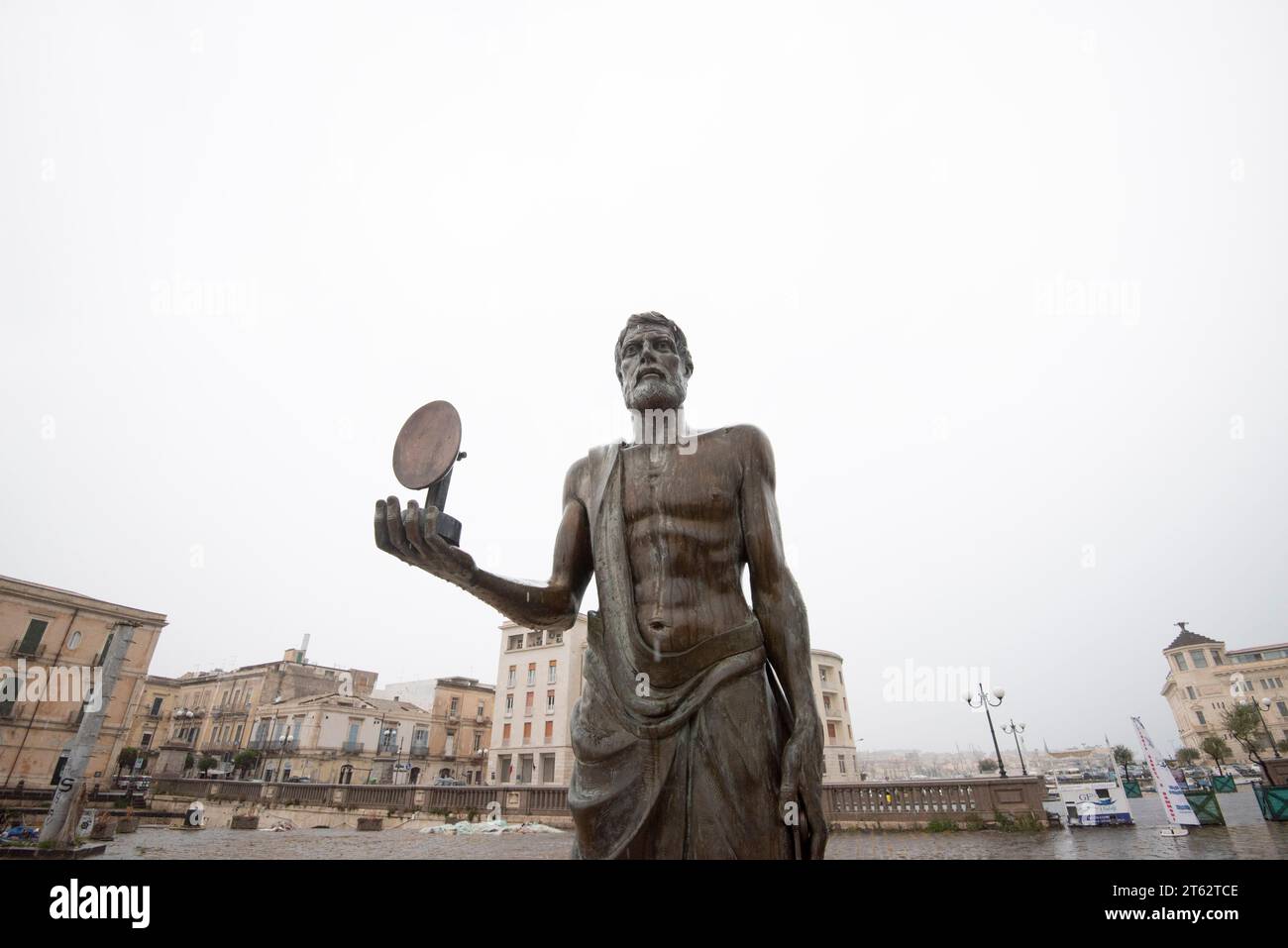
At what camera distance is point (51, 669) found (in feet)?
104

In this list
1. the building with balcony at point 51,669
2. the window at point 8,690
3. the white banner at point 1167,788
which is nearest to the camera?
the white banner at point 1167,788

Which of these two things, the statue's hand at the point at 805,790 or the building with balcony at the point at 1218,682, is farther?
the building with balcony at the point at 1218,682

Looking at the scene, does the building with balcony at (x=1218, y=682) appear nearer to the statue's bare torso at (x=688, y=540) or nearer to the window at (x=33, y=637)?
the statue's bare torso at (x=688, y=540)

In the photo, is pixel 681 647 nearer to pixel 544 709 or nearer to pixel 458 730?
pixel 544 709

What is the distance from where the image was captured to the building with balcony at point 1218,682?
174 feet

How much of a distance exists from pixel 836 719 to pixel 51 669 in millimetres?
45814

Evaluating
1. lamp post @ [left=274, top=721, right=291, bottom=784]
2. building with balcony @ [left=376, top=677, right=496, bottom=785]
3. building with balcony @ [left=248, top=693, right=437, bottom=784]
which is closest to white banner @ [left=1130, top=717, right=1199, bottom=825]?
building with balcony @ [left=376, top=677, right=496, bottom=785]

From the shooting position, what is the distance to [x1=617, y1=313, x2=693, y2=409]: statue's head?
2574 mm

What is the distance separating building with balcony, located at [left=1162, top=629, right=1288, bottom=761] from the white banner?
175ft

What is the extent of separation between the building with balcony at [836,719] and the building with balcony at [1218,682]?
34300mm

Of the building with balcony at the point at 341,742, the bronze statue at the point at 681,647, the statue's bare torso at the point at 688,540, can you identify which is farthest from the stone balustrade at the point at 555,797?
Answer: the statue's bare torso at the point at 688,540
